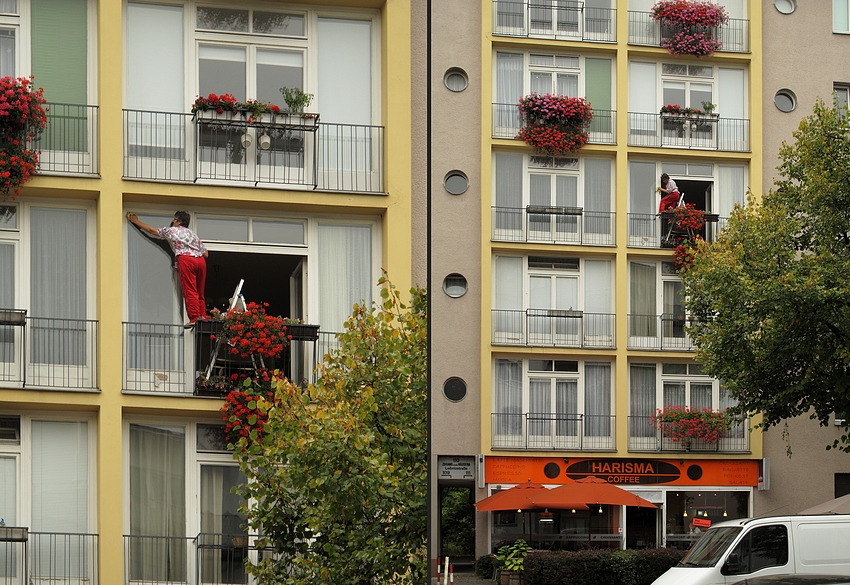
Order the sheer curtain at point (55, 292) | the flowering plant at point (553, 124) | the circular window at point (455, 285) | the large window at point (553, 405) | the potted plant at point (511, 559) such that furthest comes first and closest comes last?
the circular window at point (455, 285), the flowering plant at point (553, 124), the large window at point (553, 405), the sheer curtain at point (55, 292), the potted plant at point (511, 559)

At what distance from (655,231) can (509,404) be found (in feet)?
2.29

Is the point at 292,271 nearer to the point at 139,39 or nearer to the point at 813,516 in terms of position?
the point at 139,39

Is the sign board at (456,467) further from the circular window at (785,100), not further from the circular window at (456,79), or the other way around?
the circular window at (785,100)

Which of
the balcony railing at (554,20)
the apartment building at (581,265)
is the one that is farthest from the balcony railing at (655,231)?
the balcony railing at (554,20)

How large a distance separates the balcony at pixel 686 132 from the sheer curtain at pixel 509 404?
84 centimetres

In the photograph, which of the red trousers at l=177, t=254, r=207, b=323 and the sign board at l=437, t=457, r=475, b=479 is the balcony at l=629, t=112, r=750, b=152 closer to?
the sign board at l=437, t=457, r=475, b=479

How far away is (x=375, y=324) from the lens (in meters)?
3.37

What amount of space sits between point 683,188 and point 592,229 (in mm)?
296

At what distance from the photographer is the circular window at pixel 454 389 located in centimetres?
336

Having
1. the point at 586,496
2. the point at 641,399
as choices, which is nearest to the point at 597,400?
the point at 641,399

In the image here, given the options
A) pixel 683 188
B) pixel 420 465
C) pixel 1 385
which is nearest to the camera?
pixel 1 385

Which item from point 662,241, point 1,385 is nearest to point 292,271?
point 1,385

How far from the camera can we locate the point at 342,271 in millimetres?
3352

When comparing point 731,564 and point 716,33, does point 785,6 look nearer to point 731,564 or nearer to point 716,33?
point 716,33
